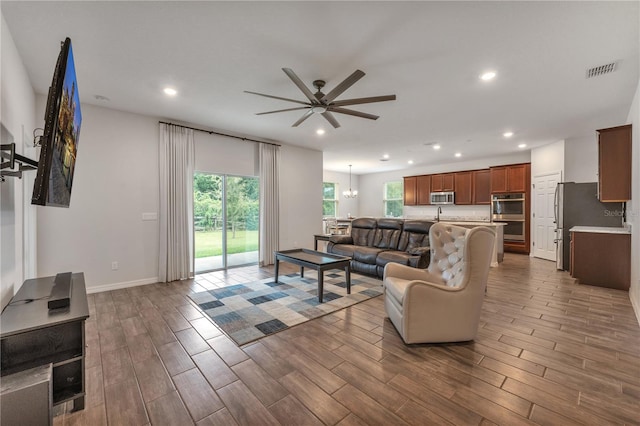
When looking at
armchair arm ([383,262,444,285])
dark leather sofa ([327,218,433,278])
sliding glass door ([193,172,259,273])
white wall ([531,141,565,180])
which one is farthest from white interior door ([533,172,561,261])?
sliding glass door ([193,172,259,273])

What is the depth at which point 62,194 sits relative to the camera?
2025 millimetres

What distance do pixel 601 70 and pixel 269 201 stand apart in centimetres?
533

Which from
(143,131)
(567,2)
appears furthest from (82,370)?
(567,2)

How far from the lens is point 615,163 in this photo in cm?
378

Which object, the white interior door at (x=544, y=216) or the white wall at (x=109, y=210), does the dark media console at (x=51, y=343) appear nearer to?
the white wall at (x=109, y=210)

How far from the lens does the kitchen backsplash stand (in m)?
7.94

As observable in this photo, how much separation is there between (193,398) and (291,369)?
692mm

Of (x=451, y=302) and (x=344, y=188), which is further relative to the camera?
(x=344, y=188)

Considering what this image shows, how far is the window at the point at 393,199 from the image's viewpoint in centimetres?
1040

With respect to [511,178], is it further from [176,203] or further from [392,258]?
[176,203]

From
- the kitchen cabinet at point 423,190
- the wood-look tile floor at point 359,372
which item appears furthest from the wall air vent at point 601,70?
the kitchen cabinet at point 423,190

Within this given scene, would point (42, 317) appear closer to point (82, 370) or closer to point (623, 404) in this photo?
point (82, 370)

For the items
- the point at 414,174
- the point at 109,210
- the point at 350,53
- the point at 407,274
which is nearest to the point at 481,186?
the point at 414,174

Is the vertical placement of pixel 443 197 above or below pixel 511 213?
above
